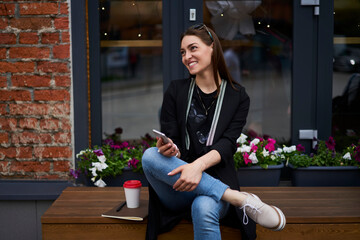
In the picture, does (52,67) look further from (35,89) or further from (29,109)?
(29,109)

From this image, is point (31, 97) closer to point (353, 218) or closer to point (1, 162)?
point (1, 162)

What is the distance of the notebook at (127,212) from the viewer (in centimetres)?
237

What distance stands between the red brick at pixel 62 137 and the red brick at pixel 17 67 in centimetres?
47

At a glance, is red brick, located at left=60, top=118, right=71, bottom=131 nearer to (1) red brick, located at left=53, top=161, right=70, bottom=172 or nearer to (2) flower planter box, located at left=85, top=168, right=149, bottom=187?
(1) red brick, located at left=53, top=161, right=70, bottom=172

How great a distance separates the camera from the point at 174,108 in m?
2.49

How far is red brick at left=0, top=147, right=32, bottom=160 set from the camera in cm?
309

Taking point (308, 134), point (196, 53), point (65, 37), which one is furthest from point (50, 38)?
point (308, 134)

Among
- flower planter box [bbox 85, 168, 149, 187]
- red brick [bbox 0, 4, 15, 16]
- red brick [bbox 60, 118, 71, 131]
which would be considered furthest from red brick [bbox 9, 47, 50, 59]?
flower planter box [bbox 85, 168, 149, 187]

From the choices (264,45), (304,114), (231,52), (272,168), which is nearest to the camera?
(272,168)

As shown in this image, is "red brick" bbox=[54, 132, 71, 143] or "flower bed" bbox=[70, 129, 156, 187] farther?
"red brick" bbox=[54, 132, 71, 143]

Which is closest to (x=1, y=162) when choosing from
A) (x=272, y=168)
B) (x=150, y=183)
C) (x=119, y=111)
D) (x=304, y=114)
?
(x=150, y=183)

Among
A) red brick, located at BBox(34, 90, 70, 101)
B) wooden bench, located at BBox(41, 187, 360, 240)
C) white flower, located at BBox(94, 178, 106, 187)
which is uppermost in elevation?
red brick, located at BBox(34, 90, 70, 101)

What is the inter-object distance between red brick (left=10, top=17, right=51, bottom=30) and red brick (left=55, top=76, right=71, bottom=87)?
349mm

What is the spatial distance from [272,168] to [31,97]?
168 cm
